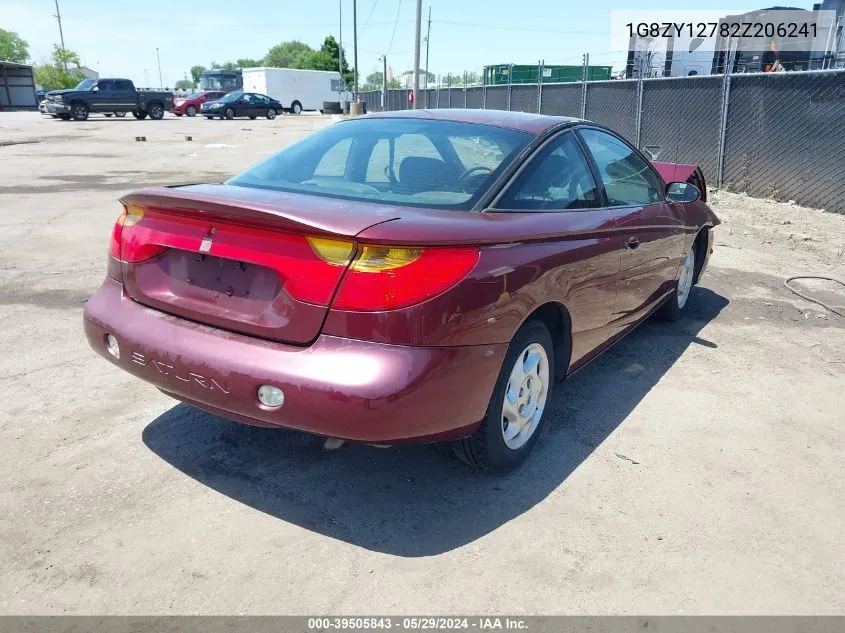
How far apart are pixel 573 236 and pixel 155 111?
4097 cm

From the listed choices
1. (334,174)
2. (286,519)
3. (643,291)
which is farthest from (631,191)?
(286,519)

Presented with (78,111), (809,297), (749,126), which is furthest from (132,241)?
(78,111)

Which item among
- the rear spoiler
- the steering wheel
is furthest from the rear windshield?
the rear spoiler

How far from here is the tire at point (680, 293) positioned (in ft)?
17.4

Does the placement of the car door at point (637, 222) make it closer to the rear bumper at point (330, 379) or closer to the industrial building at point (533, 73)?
the rear bumper at point (330, 379)

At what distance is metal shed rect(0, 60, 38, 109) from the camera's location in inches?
2530

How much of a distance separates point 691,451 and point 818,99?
8.96m

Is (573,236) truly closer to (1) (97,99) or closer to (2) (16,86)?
(1) (97,99)

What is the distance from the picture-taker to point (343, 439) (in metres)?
2.54

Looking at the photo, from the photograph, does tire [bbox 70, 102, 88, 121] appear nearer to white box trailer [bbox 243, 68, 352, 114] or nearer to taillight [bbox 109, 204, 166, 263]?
white box trailer [bbox 243, 68, 352, 114]

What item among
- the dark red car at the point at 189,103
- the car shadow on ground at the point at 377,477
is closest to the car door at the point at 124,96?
the dark red car at the point at 189,103

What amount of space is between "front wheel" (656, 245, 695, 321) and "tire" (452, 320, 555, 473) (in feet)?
7.61

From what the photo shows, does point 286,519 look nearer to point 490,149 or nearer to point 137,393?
point 137,393

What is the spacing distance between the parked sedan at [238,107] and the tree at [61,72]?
159 ft
